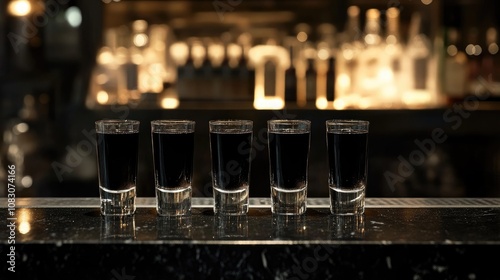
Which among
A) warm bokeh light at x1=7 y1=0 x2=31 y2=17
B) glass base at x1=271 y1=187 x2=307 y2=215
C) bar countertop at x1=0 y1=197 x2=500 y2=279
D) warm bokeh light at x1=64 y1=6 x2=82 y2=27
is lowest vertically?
bar countertop at x1=0 y1=197 x2=500 y2=279

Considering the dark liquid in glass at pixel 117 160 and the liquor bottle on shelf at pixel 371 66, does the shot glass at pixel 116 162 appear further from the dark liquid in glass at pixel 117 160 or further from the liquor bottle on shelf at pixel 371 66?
the liquor bottle on shelf at pixel 371 66

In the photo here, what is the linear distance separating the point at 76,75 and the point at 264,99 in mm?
807

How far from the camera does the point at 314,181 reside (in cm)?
253

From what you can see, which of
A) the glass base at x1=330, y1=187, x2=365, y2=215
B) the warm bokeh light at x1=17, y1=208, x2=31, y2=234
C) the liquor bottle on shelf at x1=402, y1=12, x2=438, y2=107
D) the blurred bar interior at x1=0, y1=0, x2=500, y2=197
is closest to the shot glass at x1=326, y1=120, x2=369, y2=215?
the glass base at x1=330, y1=187, x2=365, y2=215

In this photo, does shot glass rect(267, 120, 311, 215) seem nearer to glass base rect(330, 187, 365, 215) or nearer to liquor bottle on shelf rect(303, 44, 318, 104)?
glass base rect(330, 187, 365, 215)

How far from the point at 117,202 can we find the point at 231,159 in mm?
187

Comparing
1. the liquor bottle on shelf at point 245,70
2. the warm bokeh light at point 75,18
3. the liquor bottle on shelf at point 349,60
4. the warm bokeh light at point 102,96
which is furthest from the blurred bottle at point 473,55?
the warm bokeh light at point 75,18

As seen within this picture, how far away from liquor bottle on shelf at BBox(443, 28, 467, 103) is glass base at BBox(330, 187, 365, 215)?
68.7 inches

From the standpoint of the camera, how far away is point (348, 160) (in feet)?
3.09

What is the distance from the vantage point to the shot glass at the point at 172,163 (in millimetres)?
923

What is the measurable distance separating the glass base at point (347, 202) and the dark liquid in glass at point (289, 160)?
6cm

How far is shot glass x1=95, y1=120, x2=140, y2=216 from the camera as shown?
93 centimetres
